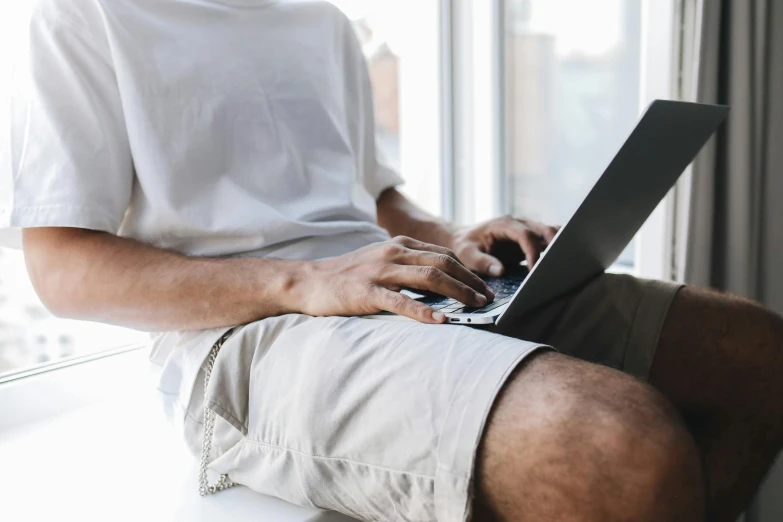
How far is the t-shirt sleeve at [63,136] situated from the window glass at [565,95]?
1.43m

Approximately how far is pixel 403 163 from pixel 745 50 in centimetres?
126

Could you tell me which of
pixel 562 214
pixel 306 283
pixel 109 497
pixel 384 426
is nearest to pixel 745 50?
pixel 562 214

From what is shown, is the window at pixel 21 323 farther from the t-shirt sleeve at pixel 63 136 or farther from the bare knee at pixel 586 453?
the bare knee at pixel 586 453

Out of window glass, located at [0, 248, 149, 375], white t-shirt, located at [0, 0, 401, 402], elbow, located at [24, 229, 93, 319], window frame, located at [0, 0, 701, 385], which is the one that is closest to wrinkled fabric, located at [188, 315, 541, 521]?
white t-shirt, located at [0, 0, 401, 402]

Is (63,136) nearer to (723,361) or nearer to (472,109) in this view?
(723,361)

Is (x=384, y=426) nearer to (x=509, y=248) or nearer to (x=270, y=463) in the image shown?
(x=270, y=463)

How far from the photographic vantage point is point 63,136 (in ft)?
2.90

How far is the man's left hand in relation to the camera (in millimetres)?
1137

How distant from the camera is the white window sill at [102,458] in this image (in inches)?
33.3

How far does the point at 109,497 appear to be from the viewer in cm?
90

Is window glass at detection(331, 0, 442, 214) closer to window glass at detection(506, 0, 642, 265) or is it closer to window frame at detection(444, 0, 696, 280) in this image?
window frame at detection(444, 0, 696, 280)

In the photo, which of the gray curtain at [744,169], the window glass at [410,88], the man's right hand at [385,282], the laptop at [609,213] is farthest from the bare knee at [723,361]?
the window glass at [410,88]

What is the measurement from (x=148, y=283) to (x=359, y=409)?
368mm

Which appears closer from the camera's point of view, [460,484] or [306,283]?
[460,484]
